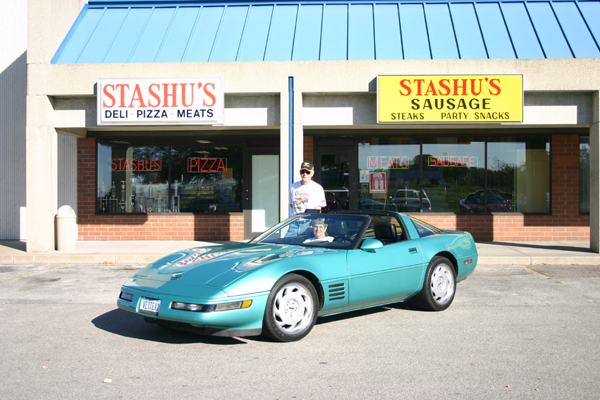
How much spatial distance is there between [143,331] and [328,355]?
199cm

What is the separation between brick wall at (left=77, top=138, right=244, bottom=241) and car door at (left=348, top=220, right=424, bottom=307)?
9004mm

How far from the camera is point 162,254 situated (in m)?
11.1

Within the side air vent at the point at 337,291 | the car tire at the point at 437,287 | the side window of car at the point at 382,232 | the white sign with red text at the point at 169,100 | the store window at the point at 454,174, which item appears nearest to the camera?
the side air vent at the point at 337,291

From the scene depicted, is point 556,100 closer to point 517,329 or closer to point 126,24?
point 517,329

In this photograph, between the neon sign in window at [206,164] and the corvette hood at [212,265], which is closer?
the corvette hood at [212,265]

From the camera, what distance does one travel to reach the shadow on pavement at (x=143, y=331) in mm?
4992

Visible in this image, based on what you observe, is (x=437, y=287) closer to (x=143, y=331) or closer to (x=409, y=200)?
(x=143, y=331)

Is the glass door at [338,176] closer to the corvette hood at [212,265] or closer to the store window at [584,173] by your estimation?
the store window at [584,173]

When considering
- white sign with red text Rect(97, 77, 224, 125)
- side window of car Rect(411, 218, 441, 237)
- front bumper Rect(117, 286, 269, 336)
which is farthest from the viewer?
white sign with red text Rect(97, 77, 224, 125)

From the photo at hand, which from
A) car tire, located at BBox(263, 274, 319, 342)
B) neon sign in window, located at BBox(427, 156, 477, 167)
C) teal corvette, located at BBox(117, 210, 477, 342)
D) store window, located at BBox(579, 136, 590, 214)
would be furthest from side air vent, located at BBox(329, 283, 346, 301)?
store window, located at BBox(579, 136, 590, 214)

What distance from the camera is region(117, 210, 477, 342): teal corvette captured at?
15.0 feet

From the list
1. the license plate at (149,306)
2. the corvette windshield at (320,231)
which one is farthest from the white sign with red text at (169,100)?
the license plate at (149,306)

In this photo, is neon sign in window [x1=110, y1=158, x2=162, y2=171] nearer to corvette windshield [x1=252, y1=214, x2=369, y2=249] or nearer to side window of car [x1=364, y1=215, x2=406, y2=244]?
corvette windshield [x1=252, y1=214, x2=369, y2=249]

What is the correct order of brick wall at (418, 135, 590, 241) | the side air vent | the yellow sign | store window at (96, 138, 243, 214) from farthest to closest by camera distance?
store window at (96, 138, 243, 214), brick wall at (418, 135, 590, 241), the yellow sign, the side air vent
